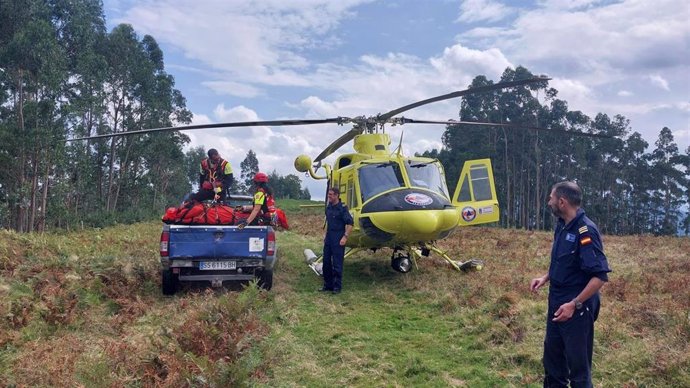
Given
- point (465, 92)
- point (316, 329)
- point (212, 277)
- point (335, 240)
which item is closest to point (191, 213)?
point (212, 277)

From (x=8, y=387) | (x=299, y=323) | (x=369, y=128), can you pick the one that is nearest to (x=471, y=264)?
(x=369, y=128)

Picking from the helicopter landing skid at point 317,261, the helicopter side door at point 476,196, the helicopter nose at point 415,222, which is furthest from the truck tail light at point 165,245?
the helicopter side door at point 476,196

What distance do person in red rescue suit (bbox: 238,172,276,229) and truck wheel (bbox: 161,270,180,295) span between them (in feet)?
4.70

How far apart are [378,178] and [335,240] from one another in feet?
4.77

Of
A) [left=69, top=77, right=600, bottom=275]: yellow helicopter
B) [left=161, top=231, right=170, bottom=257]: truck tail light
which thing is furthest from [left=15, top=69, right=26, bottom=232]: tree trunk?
[left=161, top=231, right=170, bottom=257]: truck tail light

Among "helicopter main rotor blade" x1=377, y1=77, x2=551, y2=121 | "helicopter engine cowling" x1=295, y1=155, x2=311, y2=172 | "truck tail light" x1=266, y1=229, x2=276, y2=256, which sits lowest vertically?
"truck tail light" x1=266, y1=229, x2=276, y2=256

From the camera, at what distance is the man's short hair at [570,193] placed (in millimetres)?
3875

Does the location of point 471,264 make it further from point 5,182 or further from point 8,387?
point 5,182

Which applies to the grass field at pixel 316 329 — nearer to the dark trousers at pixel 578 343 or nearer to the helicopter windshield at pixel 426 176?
the dark trousers at pixel 578 343

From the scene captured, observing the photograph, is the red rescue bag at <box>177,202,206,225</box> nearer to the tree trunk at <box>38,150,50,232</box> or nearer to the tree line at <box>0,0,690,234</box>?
the tree line at <box>0,0,690,234</box>

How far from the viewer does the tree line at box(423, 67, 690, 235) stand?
5034cm

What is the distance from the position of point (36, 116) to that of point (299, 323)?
20.6 metres

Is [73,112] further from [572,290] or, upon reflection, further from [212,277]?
[572,290]

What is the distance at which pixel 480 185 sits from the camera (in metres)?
9.97
